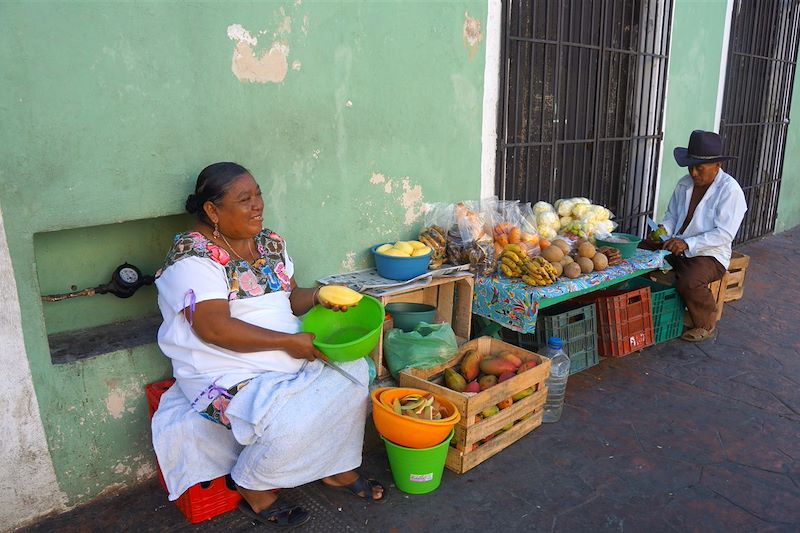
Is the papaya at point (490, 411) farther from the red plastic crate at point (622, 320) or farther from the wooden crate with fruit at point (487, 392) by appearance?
the red plastic crate at point (622, 320)

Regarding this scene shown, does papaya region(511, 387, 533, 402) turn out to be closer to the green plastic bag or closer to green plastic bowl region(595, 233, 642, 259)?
the green plastic bag

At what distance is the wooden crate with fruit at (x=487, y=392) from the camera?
10.0 ft

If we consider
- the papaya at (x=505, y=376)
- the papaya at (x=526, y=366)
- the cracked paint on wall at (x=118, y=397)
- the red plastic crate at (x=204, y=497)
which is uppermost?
the cracked paint on wall at (x=118, y=397)

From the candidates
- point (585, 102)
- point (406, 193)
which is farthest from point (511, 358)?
point (585, 102)

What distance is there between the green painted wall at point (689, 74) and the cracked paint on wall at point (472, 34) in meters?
2.68

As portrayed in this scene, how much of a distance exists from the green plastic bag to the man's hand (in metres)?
2.31

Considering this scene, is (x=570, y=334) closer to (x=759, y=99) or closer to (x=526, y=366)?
(x=526, y=366)

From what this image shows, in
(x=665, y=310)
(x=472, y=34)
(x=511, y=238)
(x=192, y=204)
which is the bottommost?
(x=665, y=310)

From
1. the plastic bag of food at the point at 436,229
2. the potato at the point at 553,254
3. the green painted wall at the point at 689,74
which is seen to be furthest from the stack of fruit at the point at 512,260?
the green painted wall at the point at 689,74

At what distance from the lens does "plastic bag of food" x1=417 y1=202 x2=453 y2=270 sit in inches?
152

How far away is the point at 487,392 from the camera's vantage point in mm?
3082

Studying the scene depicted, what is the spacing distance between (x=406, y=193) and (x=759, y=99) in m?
6.13

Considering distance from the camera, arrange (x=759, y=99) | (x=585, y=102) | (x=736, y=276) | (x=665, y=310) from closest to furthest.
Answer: (x=665, y=310), (x=585, y=102), (x=736, y=276), (x=759, y=99)

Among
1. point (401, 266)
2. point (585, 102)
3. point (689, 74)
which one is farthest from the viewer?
point (689, 74)
